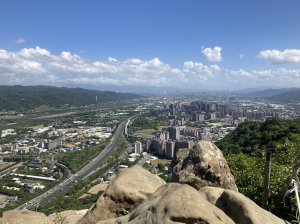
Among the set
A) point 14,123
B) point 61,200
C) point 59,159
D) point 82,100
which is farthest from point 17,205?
point 82,100

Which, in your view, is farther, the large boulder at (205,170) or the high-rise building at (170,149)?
the high-rise building at (170,149)

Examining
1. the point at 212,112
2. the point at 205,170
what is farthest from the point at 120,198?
the point at 212,112

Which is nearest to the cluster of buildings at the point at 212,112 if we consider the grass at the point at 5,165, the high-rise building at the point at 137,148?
the high-rise building at the point at 137,148

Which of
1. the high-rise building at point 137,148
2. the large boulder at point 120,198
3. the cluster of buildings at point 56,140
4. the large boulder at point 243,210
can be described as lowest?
the cluster of buildings at point 56,140

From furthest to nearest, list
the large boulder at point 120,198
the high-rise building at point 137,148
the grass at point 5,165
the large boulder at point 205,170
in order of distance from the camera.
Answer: the high-rise building at point 137,148, the grass at point 5,165, the large boulder at point 205,170, the large boulder at point 120,198

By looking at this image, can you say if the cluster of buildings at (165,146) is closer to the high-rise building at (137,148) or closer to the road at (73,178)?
the high-rise building at (137,148)

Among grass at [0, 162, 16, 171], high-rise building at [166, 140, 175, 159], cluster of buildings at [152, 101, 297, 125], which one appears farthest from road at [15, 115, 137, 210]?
cluster of buildings at [152, 101, 297, 125]

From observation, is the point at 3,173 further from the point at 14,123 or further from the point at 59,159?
the point at 14,123

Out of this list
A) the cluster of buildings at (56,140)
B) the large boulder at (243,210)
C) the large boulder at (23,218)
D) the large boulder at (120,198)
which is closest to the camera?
the large boulder at (243,210)

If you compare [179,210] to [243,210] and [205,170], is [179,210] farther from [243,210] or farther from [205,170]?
[205,170]
